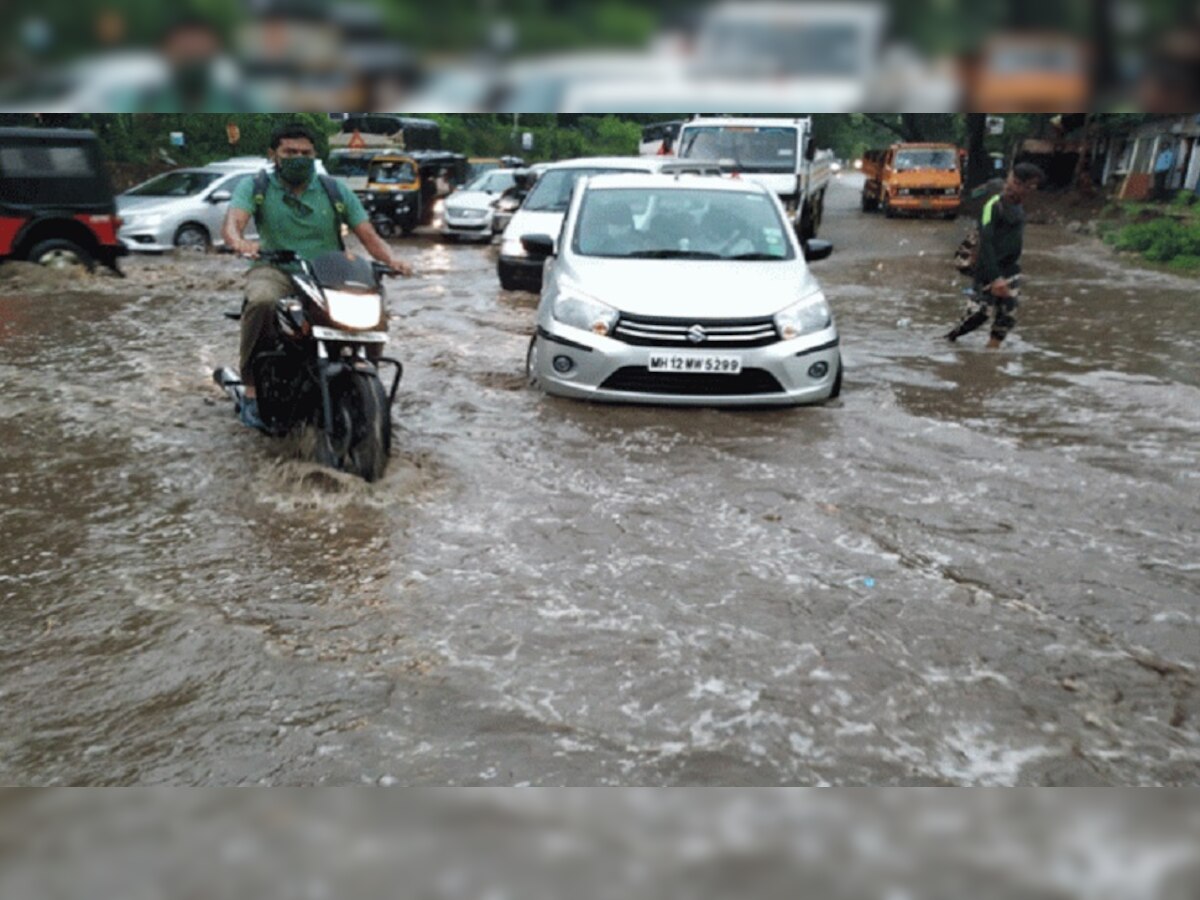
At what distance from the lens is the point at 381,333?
5316 mm

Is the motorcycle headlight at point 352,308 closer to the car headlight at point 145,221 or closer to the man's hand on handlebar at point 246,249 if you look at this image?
the man's hand on handlebar at point 246,249

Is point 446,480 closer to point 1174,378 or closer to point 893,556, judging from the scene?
point 893,556

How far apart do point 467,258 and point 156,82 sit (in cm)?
1842

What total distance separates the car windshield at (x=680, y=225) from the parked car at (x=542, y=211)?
4.18 metres

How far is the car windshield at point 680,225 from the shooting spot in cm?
805

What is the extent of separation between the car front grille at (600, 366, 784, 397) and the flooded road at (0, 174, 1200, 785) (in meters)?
0.23

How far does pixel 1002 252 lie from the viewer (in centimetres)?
935

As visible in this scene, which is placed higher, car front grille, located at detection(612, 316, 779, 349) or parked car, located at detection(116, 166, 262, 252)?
car front grille, located at detection(612, 316, 779, 349)

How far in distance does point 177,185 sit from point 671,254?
13407 millimetres

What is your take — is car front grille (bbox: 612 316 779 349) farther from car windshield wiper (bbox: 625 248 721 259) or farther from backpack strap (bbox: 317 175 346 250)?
backpack strap (bbox: 317 175 346 250)

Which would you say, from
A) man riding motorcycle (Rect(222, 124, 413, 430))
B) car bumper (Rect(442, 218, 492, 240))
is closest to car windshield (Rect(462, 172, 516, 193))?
car bumper (Rect(442, 218, 492, 240))

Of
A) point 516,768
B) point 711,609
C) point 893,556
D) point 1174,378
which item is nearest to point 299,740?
point 516,768

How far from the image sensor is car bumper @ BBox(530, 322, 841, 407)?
279 inches

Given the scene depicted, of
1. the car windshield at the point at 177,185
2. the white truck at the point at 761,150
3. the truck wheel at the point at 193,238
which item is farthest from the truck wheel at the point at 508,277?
the car windshield at the point at 177,185
